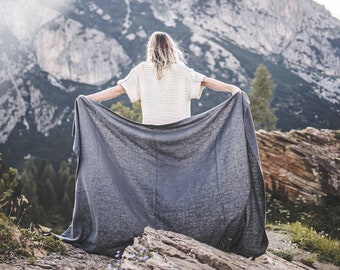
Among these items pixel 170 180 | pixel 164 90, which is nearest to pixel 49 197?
pixel 170 180

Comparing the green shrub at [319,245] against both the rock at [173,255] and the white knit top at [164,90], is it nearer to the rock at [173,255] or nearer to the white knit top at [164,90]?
the rock at [173,255]

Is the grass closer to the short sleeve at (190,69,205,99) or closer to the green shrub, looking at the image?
the green shrub

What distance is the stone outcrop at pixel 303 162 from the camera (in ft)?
43.4

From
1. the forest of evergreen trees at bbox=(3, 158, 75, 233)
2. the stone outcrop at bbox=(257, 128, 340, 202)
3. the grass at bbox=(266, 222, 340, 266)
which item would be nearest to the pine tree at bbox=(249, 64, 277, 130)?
the forest of evergreen trees at bbox=(3, 158, 75, 233)

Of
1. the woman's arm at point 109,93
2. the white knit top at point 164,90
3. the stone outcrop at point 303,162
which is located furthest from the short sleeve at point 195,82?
the stone outcrop at point 303,162

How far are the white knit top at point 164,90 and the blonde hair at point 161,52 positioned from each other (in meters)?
0.07

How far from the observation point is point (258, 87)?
54562 millimetres

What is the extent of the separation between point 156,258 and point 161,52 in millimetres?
2637

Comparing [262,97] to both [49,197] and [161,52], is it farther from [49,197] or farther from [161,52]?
[161,52]

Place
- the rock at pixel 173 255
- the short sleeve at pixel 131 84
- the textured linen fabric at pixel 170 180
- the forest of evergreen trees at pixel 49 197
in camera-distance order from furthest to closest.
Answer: the forest of evergreen trees at pixel 49 197 → the short sleeve at pixel 131 84 → the textured linen fabric at pixel 170 180 → the rock at pixel 173 255

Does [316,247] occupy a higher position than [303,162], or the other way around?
[303,162]

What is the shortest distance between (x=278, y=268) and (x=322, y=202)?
857 centimetres

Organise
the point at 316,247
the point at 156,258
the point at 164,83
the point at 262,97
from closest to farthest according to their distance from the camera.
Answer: the point at 156,258 → the point at 164,83 → the point at 316,247 → the point at 262,97

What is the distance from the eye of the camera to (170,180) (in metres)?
5.14
